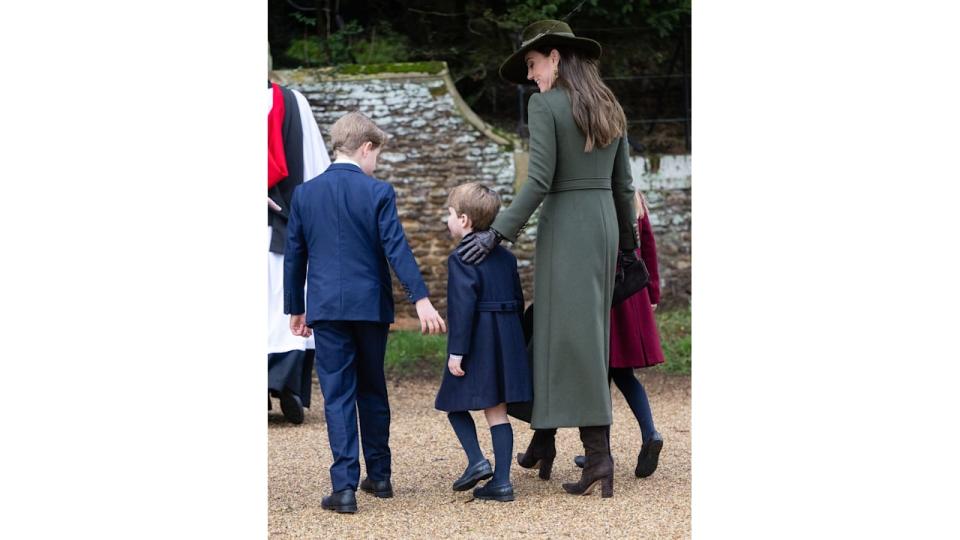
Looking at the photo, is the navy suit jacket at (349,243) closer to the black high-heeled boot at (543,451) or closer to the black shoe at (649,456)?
the black high-heeled boot at (543,451)

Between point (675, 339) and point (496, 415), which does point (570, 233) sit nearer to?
point (496, 415)

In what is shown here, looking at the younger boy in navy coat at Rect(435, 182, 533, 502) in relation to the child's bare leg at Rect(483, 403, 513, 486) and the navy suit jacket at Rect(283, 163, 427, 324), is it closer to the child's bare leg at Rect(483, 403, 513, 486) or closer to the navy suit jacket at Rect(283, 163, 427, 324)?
the child's bare leg at Rect(483, 403, 513, 486)

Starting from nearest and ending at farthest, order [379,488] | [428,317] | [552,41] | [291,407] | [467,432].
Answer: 1. [428,317]
2. [552,41]
3. [467,432]
4. [379,488]
5. [291,407]

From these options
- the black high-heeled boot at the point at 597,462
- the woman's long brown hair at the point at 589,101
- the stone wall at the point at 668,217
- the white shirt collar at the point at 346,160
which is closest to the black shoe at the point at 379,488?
the black high-heeled boot at the point at 597,462

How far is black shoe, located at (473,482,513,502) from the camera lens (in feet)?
15.8

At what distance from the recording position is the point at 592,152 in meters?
4.81

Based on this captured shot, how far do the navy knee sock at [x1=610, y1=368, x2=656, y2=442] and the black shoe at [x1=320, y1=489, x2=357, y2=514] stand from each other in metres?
1.35

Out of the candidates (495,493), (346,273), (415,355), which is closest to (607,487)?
(495,493)

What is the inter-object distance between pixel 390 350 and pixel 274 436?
3230 mm

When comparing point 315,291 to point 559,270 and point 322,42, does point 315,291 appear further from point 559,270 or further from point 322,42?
point 322,42

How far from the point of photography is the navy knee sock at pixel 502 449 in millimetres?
4793

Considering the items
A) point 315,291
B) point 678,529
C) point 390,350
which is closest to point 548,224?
point 315,291

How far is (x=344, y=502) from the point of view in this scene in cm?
465

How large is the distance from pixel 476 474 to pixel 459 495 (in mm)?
183
